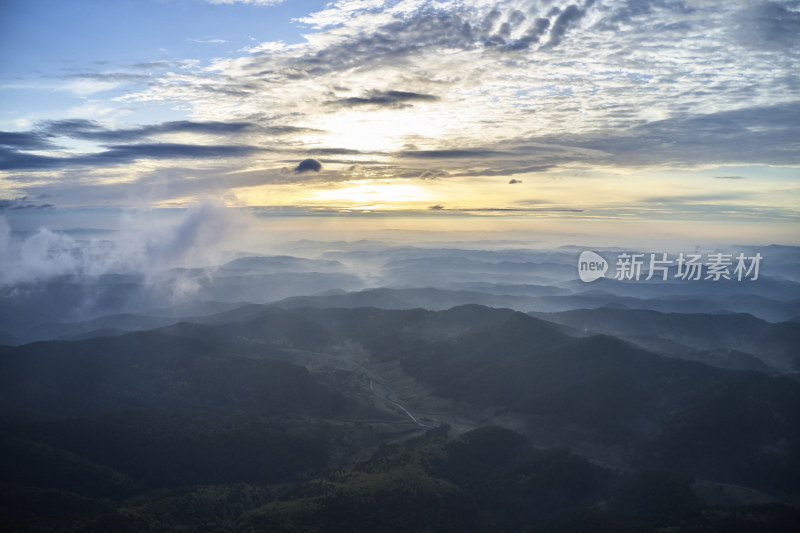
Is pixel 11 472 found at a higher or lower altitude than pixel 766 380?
lower

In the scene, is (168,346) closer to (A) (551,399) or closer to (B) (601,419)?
(A) (551,399)

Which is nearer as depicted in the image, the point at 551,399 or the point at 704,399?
the point at 704,399

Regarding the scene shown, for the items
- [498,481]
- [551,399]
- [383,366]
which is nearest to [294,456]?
[498,481]

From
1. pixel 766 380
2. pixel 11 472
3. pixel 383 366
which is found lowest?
pixel 383 366

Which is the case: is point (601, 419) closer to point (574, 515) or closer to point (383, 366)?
point (574, 515)

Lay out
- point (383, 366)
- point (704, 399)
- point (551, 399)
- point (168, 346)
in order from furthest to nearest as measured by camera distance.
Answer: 1. point (383, 366)
2. point (168, 346)
3. point (551, 399)
4. point (704, 399)

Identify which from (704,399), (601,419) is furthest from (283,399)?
(704,399)

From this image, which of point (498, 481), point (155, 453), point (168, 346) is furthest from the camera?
point (168, 346)
